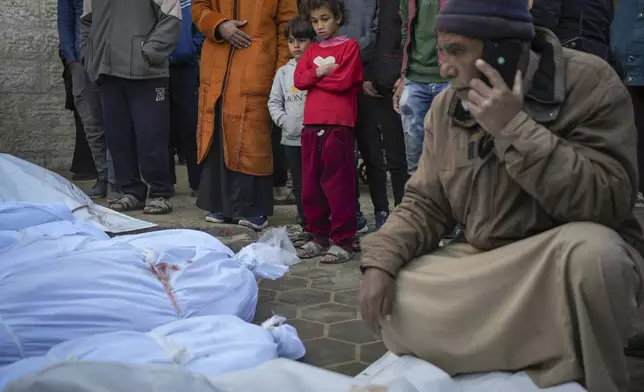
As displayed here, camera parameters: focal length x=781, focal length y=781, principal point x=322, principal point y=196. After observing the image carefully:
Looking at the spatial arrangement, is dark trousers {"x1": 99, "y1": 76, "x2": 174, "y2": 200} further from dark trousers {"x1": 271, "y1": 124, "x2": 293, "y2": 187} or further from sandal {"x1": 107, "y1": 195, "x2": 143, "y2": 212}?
dark trousers {"x1": 271, "y1": 124, "x2": 293, "y2": 187}

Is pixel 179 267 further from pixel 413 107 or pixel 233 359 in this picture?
pixel 413 107

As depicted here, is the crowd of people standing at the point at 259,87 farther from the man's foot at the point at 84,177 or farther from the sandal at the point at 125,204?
the man's foot at the point at 84,177

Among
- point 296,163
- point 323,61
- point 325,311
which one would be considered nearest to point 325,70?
point 323,61

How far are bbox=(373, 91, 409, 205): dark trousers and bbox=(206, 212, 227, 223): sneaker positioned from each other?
4.99ft

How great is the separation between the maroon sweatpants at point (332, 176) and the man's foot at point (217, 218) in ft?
4.35

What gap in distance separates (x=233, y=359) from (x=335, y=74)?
2.41m

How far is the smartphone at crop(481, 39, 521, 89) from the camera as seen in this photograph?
2.20 metres

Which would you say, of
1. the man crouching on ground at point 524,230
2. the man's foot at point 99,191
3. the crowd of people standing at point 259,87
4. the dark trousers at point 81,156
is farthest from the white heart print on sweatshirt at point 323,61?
the dark trousers at point 81,156

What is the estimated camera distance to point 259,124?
5.64 m

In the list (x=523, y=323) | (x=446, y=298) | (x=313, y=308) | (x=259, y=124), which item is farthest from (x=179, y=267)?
(x=259, y=124)

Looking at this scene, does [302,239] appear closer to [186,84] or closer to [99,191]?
[186,84]

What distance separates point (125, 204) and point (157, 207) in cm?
34

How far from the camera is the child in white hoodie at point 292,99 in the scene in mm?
5168

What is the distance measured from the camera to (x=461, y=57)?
227cm
